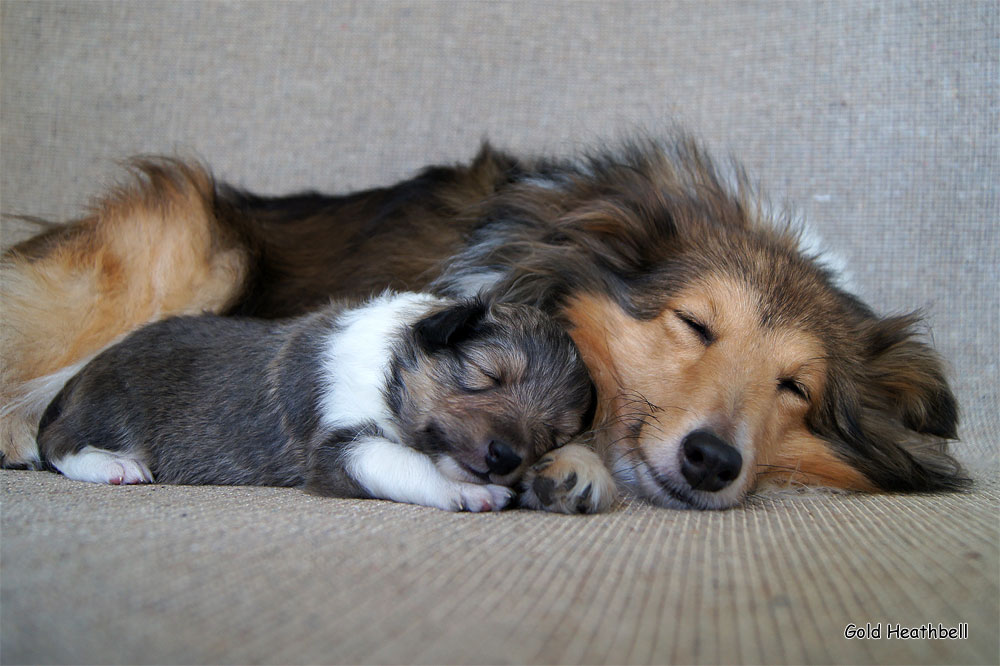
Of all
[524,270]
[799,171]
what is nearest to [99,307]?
[524,270]

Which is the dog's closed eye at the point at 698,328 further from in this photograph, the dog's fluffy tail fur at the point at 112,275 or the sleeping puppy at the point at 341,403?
the dog's fluffy tail fur at the point at 112,275

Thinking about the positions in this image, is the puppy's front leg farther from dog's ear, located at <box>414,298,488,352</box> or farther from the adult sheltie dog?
dog's ear, located at <box>414,298,488,352</box>

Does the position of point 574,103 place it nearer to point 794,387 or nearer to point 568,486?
point 794,387

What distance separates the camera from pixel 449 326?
7.10 ft

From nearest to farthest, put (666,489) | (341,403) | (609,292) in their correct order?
(666,489) → (341,403) → (609,292)

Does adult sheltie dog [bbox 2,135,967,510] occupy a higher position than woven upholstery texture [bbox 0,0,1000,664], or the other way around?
woven upholstery texture [bbox 0,0,1000,664]

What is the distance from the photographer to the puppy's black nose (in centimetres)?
198

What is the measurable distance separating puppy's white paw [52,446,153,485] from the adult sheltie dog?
1.24ft

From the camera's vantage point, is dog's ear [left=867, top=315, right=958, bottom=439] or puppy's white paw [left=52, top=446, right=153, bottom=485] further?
dog's ear [left=867, top=315, right=958, bottom=439]

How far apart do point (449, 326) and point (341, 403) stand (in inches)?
15.1

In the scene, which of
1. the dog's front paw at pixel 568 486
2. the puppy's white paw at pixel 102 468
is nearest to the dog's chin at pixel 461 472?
the dog's front paw at pixel 568 486

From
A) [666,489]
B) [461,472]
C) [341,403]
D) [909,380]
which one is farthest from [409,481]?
[909,380]

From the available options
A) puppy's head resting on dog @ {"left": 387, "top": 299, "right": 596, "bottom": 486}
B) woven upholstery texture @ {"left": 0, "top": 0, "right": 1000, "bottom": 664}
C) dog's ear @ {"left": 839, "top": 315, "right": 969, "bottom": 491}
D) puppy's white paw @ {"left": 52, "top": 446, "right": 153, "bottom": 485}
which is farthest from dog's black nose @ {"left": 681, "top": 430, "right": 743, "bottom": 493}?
puppy's white paw @ {"left": 52, "top": 446, "right": 153, "bottom": 485}

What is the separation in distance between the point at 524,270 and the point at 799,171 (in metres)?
2.08
